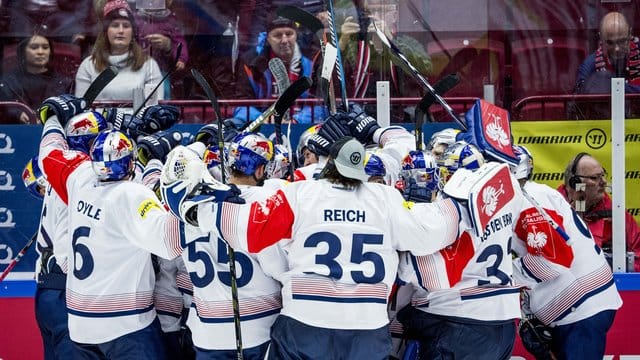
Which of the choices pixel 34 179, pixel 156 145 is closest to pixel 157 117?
pixel 156 145

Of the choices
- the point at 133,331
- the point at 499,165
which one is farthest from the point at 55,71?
the point at 499,165

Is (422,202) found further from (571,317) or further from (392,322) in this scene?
(571,317)

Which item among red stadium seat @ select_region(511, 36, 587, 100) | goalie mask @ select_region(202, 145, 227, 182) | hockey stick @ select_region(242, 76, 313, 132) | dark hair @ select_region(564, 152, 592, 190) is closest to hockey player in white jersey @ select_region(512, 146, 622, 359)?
dark hair @ select_region(564, 152, 592, 190)

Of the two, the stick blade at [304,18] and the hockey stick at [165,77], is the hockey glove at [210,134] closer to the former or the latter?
the hockey stick at [165,77]

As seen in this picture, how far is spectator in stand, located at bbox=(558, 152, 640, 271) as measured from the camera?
20.4ft

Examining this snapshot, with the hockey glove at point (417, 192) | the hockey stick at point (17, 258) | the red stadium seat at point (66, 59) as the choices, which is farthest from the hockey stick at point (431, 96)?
the hockey stick at point (17, 258)

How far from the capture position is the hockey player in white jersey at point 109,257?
15.9 ft

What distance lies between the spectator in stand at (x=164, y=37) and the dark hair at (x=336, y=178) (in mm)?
2265

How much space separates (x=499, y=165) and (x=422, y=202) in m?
0.39

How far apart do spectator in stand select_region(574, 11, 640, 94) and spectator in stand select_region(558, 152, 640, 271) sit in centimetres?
44

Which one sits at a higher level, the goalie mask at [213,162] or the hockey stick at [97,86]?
the hockey stick at [97,86]

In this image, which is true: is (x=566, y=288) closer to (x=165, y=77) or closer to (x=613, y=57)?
(x=613, y=57)

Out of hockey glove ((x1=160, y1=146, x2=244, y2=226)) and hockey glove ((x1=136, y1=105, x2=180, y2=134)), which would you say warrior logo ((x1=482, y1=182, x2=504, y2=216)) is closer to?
hockey glove ((x1=160, y1=146, x2=244, y2=226))

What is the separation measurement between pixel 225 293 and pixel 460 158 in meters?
1.10
